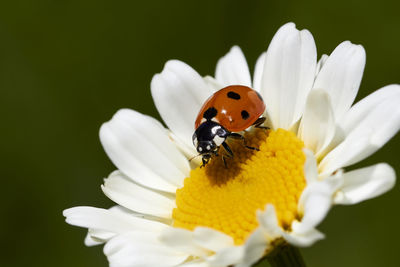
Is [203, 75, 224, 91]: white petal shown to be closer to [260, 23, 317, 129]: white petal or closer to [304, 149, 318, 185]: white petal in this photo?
[260, 23, 317, 129]: white petal

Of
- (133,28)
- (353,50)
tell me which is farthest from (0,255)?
(353,50)

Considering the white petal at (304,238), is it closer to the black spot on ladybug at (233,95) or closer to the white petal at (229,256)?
the white petal at (229,256)

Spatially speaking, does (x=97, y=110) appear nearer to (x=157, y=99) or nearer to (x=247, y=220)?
(x=157, y=99)

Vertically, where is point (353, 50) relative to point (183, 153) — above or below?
below

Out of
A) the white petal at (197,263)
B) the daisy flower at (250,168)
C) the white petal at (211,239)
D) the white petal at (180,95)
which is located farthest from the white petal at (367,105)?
the white petal at (180,95)

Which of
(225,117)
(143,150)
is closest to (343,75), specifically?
(225,117)

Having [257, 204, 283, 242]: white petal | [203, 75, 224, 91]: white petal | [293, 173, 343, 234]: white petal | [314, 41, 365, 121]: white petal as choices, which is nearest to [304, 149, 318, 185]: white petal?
[293, 173, 343, 234]: white petal
